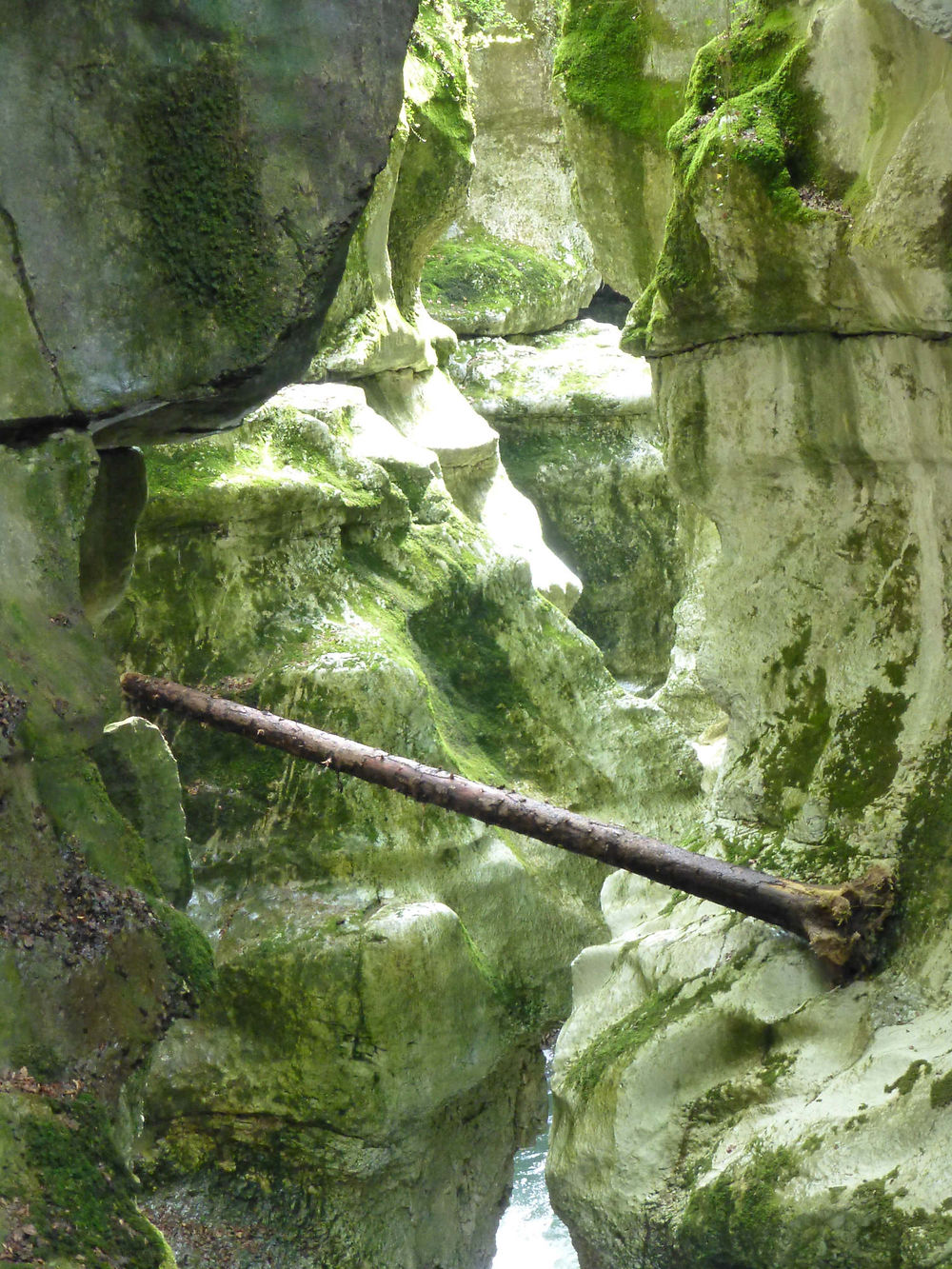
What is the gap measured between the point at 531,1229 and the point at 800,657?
19.6 ft

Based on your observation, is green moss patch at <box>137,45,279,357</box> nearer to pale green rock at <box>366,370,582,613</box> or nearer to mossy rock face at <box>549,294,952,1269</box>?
mossy rock face at <box>549,294,952,1269</box>

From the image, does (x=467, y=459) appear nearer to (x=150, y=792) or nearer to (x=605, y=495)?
(x=605, y=495)

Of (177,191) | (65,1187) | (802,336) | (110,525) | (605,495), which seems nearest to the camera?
(65,1187)

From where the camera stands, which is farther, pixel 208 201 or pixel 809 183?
pixel 809 183

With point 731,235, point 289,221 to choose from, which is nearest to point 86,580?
point 289,221

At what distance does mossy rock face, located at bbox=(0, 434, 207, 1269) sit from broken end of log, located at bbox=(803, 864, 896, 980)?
2194mm

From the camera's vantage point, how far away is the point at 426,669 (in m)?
8.31

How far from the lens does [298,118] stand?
404 cm

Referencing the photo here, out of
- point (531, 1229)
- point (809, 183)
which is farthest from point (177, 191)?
point (531, 1229)

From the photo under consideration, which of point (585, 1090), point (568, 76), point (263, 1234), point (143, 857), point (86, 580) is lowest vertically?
point (263, 1234)

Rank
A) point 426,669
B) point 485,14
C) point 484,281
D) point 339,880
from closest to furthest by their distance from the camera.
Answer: point 339,880, point 426,669, point 485,14, point 484,281

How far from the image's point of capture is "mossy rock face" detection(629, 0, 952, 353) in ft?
14.1

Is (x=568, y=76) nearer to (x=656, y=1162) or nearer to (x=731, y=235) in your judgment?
(x=731, y=235)

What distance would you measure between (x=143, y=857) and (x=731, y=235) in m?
3.07
